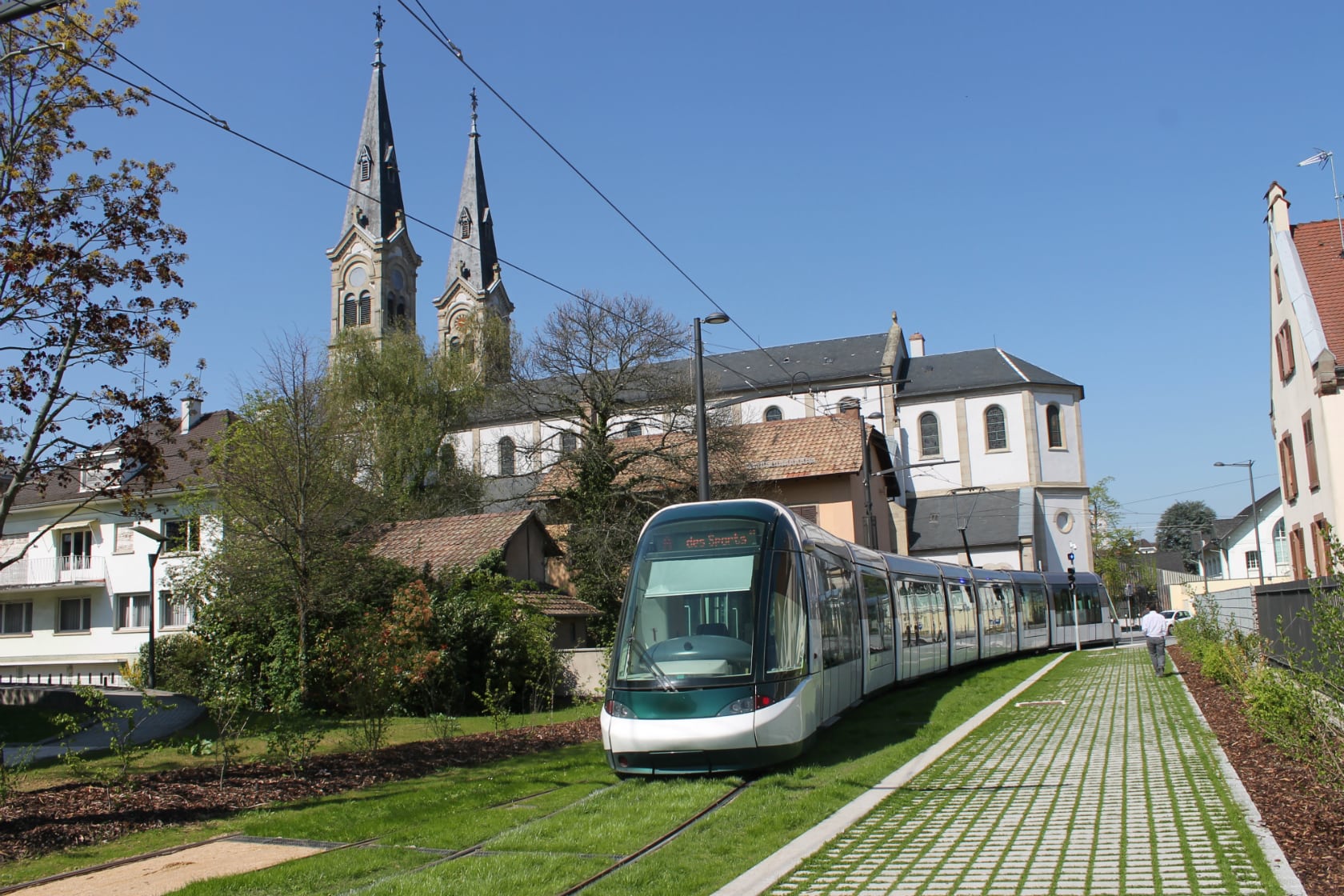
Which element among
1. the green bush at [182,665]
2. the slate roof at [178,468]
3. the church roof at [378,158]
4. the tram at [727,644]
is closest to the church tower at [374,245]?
the church roof at [378,158]

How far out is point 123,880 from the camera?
26.0 feet

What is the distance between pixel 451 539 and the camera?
30641 mm

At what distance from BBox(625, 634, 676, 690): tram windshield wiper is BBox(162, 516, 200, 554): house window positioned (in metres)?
22.1

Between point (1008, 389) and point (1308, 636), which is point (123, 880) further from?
point (1008, 389)

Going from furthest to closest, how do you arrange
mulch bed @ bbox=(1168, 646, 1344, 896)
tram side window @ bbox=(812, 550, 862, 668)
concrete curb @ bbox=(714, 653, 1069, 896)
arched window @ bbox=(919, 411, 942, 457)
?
arched window @ bbox=(919, 411, 942, 457) → tram side window @ bbox=(812, 550, 862, 668) → concrete curb @ bbox=(714, 653, 1069, 896) → mulch bed @ bbox=(1168, 646, 1344, 896)

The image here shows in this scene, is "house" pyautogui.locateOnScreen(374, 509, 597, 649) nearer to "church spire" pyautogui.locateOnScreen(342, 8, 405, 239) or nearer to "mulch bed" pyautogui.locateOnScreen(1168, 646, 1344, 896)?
"mulch bed" pyautogui.locateOnScreen(1168, 646, 1344, 896)

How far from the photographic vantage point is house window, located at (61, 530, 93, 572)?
149 ft

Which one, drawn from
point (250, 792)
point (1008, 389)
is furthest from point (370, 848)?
point (1008, 389)

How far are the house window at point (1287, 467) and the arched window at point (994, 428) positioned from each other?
3866 centimetres

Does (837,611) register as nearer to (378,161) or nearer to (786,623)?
(786,623)

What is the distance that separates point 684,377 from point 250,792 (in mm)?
28364

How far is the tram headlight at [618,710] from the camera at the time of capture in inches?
463

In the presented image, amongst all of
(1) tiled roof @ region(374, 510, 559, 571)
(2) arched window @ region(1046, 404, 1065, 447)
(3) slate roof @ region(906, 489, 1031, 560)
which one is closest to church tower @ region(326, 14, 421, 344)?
(3) slate roof @ region(906, 489, 1031, 560)

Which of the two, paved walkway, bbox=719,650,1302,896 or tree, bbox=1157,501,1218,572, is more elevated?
tree, bbox=1157,501,1218,572
